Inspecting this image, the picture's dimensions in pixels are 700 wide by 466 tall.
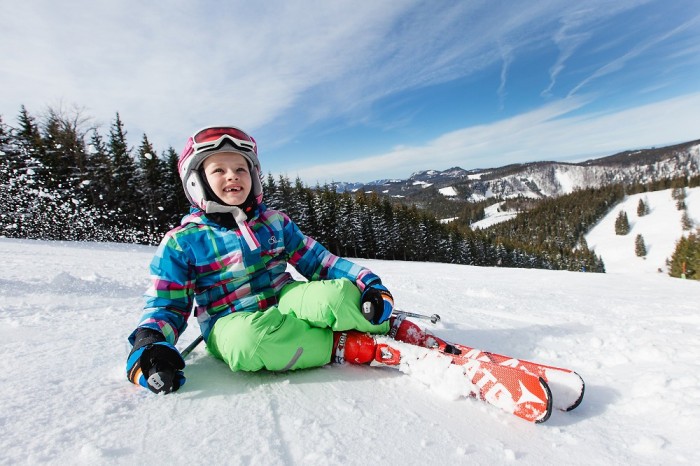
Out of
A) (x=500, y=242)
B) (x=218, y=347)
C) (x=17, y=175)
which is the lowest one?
(x=500, y=242)

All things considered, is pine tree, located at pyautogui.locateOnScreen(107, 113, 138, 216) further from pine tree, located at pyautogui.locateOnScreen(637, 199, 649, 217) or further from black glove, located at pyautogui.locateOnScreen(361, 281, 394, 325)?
pine tree, located at pyautogui.locateOnScreen(637, 199, 649, 217)

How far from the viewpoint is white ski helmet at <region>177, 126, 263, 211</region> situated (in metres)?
2.46

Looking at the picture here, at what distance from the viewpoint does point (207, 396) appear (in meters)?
1.73

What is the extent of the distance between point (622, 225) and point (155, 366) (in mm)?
166180

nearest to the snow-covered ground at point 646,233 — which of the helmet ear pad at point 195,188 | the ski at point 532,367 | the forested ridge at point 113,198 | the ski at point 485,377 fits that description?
the forested ridge at point 113,198

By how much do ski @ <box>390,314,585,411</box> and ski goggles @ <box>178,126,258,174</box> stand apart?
1.72 metres

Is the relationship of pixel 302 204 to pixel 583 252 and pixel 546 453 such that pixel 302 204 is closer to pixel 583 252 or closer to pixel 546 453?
pixel 546 453


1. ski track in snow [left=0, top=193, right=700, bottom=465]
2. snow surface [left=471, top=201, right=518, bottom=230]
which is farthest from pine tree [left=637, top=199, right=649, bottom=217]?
ski track in snow [left=0, top=193, right=700, bottom=465]

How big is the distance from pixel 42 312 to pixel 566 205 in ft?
569

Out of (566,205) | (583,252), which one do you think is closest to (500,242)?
(583,252)

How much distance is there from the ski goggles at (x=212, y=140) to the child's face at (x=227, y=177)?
0.08 meters

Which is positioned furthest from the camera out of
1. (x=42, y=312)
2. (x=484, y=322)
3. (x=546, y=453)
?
(x=484, y=322)

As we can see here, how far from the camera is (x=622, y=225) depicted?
13188cm

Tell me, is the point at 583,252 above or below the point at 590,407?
below
